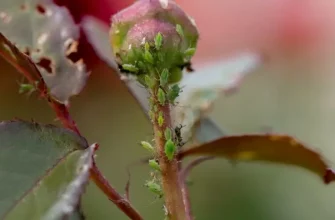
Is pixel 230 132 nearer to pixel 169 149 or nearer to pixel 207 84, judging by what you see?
pixel 207 84

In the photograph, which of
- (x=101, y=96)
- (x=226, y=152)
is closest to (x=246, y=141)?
(x=226, y=152)

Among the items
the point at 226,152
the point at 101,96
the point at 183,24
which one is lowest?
the point at 101,96

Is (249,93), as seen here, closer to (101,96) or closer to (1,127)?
(101,96)

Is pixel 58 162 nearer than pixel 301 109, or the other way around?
pixel 58 162

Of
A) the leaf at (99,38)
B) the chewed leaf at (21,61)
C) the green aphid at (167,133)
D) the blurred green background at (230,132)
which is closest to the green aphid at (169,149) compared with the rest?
the green aphid at (167,133)

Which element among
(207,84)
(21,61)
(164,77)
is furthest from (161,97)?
(207,84)

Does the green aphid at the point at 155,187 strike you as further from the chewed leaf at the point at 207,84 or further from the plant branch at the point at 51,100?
the chewed leaf at the point at 207,84

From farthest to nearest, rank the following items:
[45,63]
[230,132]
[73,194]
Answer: [230,132] < [45,63] < [73,194]

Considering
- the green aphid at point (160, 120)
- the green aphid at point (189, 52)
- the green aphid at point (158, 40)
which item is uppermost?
the green aphid at point (158, 40)
